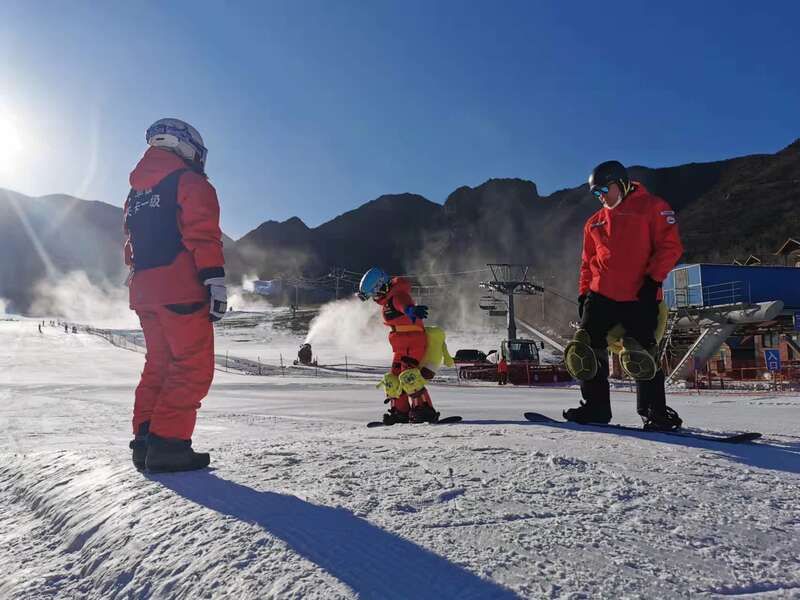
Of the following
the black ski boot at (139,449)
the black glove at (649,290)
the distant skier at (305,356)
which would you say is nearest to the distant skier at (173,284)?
the black ski boot at (139,449)

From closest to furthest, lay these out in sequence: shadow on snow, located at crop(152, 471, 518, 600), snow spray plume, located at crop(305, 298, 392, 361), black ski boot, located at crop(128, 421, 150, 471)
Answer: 1. shadow on snow, located at crop(152, 471, 518, 600)
2. black ski boot, located at crop(128, 421, 150, 471)
3. snow spray plume, located at crop(305, 298, 392, 361)

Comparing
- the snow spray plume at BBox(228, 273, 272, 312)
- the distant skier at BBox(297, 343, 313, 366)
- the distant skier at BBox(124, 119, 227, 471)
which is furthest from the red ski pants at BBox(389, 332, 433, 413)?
the snow spray plume at BBox(228, 273, 272, 312)

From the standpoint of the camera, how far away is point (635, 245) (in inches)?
130

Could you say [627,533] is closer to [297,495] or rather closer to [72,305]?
[297,495]

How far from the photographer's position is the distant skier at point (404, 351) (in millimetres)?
4527

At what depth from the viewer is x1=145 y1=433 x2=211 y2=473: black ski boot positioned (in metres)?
2.23

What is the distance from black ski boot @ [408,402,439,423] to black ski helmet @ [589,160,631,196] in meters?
2.23

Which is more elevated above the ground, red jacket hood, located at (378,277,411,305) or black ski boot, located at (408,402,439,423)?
red jacket hood, located at (378,277,411,305)

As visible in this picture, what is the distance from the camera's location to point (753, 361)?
80.3 ft

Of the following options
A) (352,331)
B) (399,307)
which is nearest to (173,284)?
(399,307)

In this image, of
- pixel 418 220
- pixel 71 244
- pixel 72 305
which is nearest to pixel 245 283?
pixel 72 305

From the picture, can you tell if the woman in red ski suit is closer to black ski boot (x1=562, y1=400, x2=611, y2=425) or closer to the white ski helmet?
black ski boot (x1=562, y1=400, x2=611, y2=425)

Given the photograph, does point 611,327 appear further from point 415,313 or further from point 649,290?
point 415,313

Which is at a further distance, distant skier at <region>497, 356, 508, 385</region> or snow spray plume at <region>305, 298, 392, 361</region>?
snow spray plume at <region>305, 298, 392, 361</region>
